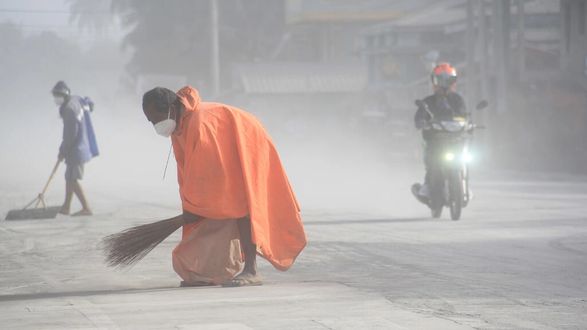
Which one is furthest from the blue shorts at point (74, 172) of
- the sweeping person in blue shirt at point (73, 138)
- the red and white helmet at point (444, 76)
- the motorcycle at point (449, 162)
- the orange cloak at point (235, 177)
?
the orange cloak at point (235, 177)

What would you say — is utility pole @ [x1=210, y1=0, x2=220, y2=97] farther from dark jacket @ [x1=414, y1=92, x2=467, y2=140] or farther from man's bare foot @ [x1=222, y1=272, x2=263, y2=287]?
man's bare foot @ [x1=222, y1=272, x2=263, y2=287]

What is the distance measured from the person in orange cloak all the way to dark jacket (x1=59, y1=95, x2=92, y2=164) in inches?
365

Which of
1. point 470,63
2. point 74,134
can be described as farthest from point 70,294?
point 470,63

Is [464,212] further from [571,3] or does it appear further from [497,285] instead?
[571,3]

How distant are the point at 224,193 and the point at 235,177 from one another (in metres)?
0.15

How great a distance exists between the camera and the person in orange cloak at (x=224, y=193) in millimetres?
10367

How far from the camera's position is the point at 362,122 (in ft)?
174

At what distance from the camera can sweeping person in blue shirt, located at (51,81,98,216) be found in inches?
780

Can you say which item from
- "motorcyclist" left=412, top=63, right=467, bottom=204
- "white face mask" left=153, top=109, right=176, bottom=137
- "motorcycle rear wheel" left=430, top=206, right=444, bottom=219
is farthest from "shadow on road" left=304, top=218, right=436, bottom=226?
"white face mask" left=153, top=109, right=176, bottom=137

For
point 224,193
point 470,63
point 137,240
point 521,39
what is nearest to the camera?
point 224,193

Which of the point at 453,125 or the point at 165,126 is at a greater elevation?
the point at 165,126

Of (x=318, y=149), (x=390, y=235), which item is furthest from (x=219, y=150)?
(x=318, y=149)

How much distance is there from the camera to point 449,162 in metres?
18.0

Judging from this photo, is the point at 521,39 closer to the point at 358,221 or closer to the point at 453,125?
the point at 453,125
